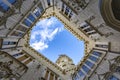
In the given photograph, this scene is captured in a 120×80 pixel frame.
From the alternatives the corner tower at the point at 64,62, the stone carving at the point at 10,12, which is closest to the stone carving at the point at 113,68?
the stone carving at the point at 10,12

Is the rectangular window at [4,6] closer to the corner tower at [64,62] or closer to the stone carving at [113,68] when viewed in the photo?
the stone carving at [113,68]

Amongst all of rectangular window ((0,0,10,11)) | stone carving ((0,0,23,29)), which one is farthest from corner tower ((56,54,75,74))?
rectangular window ((0,0,10,11))

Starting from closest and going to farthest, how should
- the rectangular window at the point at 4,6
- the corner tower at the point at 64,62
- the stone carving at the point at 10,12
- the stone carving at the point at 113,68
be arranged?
the rectangular window at the point at 4,6 → the stone carving at the point at 10,12 → the stone carving at the point at 113,68 → the corner tower at the point at 64,62

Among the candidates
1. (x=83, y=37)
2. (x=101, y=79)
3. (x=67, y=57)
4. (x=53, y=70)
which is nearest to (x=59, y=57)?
(x=67, y=57)

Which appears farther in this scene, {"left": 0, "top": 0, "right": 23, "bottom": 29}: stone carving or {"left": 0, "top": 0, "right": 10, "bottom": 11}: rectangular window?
{"left": 0, "top": 0, "right": 23, "bottom": 29}: stone carving

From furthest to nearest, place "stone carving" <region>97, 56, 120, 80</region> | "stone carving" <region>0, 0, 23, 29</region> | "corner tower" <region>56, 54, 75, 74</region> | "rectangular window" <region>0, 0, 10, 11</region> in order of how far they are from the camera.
→ "corner tower" <region>56, 54, 75, 74</region>
"stone carving" <region>97, 56, 120, 80</region>
"stone carving" <region>0, 0, 23, 29</region>
"rectangular window" <region>0, 0, 10, 11</region>

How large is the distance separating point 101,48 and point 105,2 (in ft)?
43.2

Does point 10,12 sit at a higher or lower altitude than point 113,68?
higher

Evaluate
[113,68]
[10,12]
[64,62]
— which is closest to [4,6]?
[10,12]

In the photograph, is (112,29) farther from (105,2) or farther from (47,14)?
(47,14)

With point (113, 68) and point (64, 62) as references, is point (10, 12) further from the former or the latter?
point (64, 62)

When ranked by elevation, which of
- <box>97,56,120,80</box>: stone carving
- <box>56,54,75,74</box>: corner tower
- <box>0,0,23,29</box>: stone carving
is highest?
<box>0,0,23,29</box>: stone carving

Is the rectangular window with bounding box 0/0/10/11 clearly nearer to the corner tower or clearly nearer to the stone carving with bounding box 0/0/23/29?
the stone carving with bounding box 0/0/23/29

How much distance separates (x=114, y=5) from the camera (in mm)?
21656
